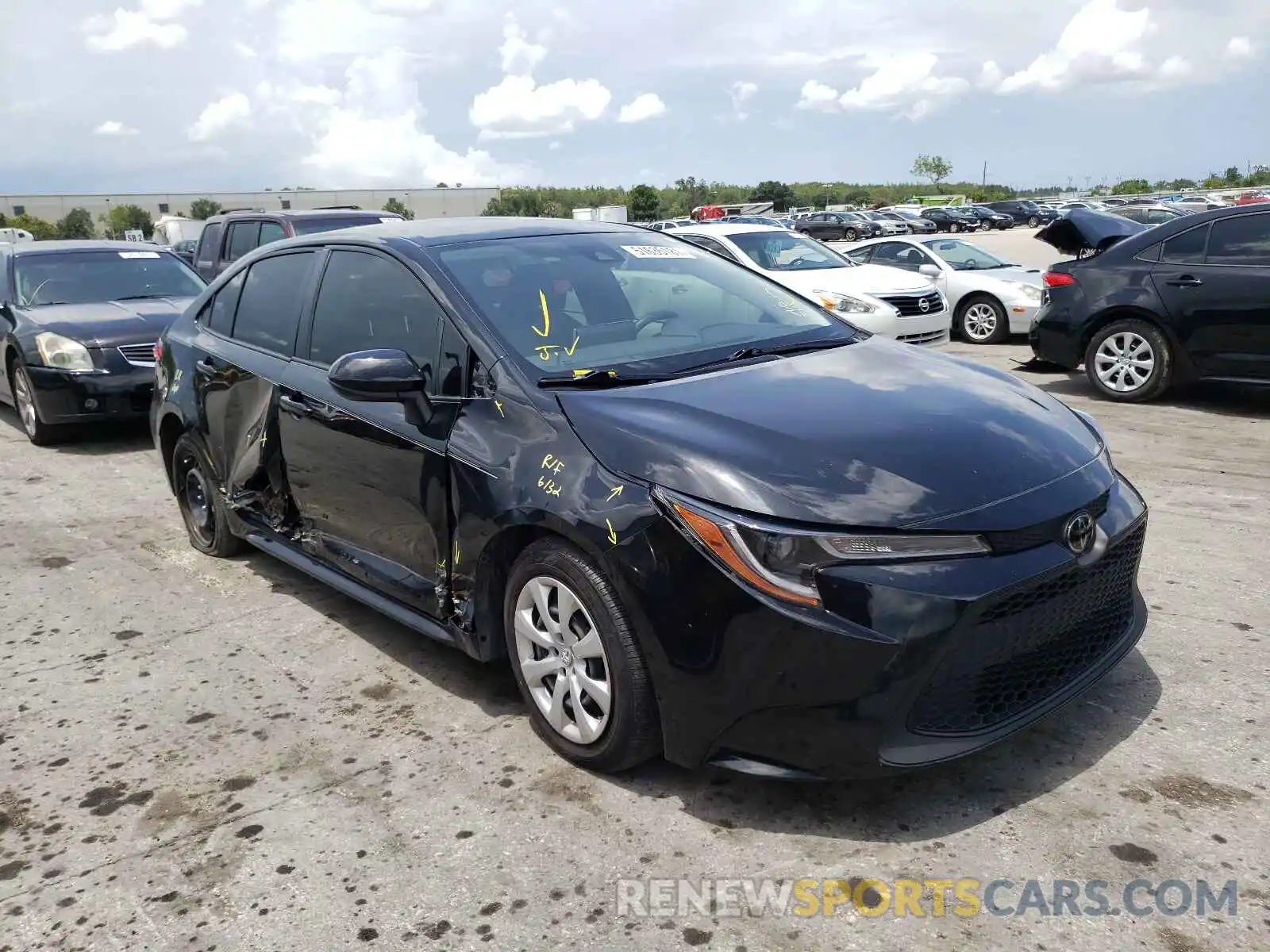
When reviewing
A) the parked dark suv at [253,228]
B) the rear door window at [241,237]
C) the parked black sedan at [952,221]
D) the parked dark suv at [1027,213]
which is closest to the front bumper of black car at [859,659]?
the parked dark suv at [253,228]

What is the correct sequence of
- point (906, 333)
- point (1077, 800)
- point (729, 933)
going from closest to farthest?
point (729, 933), point (1077, 800), point (906, 333)

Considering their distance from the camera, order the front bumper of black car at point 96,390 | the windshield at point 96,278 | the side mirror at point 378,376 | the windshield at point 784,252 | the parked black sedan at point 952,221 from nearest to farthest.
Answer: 1. the side mirror at point 378,376
2. the front bumper of black car at point 96,390
3. the windshield at point 96,278
4. the windshield at point 784,252
5. the parked black sedan at point 952,221

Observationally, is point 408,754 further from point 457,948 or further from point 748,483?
point 748,483

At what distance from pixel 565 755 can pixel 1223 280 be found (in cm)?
688

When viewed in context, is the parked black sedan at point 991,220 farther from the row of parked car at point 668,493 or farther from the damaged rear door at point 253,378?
the row of parked car at point 668,493

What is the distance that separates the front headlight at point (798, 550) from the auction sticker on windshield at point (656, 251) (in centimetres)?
189

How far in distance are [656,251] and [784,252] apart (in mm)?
8231

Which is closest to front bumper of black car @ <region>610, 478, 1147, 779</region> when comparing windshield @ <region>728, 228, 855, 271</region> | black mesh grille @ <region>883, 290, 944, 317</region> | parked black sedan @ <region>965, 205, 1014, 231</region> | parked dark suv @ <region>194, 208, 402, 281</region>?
black mesh grille @ <region>883, 290, 944, 317</region>

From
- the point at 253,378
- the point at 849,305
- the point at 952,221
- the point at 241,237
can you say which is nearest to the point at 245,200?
the point at 952,221

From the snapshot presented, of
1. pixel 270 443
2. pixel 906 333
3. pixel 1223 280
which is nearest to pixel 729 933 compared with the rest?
pixel 270 443

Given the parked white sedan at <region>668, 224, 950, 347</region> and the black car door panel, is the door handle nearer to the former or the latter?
the black car door panel

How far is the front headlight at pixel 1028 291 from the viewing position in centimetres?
1259

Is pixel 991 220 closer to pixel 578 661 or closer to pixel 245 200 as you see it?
pixel 578 661

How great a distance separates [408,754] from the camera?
3484 millimetres
